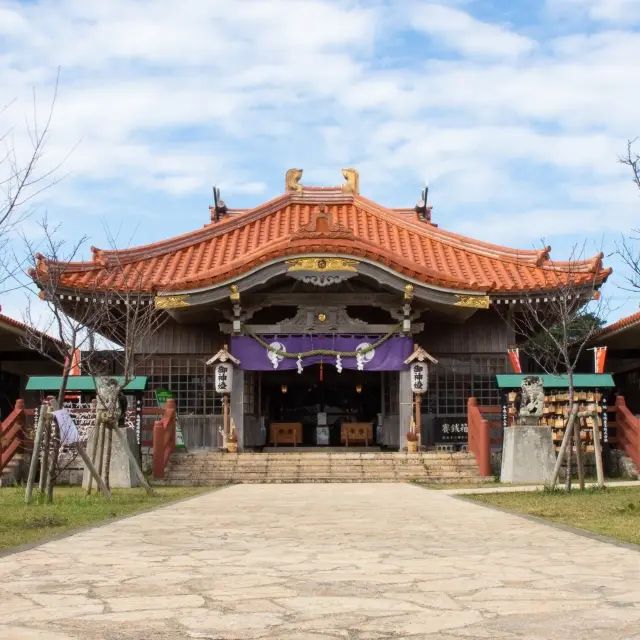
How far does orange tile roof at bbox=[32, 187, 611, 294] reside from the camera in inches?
821

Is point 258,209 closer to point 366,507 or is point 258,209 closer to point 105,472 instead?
point 105,472

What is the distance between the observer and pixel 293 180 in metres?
28.1

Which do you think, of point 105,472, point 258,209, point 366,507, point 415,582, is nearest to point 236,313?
point 258,209

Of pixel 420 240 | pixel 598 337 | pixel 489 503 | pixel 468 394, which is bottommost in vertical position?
pixel 489 503

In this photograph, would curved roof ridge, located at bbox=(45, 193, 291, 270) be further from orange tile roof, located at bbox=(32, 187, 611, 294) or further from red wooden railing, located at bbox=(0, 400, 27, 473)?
red wooden railing, located at bbox=(0, 400, 27, 473)

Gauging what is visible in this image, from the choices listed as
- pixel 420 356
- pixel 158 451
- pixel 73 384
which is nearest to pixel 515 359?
pixel 420 356

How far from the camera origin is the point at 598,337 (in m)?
24.9

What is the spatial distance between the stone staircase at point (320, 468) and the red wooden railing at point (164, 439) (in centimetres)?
24

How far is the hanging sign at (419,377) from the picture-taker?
21.1 m

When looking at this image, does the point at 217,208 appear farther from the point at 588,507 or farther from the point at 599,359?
the point at 588,507

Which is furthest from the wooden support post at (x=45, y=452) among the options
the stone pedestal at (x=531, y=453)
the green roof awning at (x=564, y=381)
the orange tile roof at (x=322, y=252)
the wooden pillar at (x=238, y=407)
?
the green roof awning at (x=564, y=381)

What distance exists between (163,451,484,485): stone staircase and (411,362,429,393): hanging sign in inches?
65.2

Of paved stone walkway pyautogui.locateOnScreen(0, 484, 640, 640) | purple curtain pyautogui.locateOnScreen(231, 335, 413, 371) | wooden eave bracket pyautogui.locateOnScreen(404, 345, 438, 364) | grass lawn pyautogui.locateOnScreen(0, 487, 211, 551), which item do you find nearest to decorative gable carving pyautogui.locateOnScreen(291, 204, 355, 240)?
purple curtain pyautogui.locateOnScreen(231, 335, 413, 371)

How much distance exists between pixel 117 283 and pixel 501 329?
10139mm
